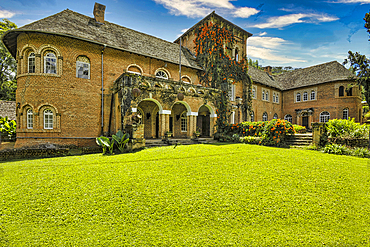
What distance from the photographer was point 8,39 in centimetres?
1401

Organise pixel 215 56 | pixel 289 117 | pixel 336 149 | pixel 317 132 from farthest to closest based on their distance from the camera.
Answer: pixel 289 117 < pixel 215 56 < pixel 317 132 < pixel 336 149

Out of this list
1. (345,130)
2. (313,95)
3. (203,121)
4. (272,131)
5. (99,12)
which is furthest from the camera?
(313,95)

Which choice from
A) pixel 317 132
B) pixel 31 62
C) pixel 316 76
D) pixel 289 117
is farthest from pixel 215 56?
pixel 316 76

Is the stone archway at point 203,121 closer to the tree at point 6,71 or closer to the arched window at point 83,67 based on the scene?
the arched window at point 83,67

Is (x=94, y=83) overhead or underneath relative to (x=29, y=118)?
overhead

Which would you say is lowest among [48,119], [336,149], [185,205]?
[185,205]

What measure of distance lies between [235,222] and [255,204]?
926 millimetres

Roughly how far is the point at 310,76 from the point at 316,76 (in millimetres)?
1071

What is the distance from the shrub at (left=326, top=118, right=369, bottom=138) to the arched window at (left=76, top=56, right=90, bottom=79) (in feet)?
58.3

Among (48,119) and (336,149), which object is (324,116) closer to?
(336,149)

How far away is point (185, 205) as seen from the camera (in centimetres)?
437

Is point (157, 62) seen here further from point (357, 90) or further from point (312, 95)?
point (357, 90)

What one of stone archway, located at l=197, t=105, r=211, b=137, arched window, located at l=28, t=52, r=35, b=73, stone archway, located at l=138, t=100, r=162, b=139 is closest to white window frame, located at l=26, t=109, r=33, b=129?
arched window, located at l=28, t=52, r=35, b=73

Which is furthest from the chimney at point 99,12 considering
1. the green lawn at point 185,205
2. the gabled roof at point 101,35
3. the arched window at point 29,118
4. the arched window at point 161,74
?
the green lawn at point 185,205
